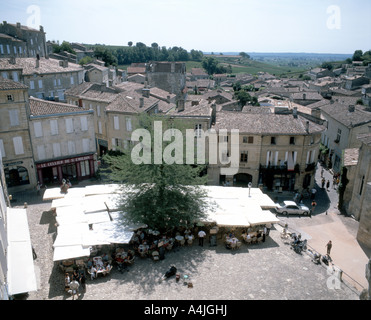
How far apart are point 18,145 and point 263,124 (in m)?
22.5

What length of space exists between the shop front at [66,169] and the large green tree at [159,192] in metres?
10.9

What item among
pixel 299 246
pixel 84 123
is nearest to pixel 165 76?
pixel 84 123

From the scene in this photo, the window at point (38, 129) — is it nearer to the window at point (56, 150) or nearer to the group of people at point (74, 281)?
the window at point (56, 150)

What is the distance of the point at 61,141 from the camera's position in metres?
30.0

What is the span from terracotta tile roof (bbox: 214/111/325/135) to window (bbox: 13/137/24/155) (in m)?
17.6

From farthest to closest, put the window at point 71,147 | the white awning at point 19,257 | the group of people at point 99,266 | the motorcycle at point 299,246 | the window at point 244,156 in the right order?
the window at point 244,156 → the window at point 71,147 → the motorcycle at point 299,246 → the group of people at point 99,266 → the white awning at point 19,257

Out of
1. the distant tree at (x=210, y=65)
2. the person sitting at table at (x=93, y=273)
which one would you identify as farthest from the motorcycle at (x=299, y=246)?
the distant tree at (x=210, y=65)

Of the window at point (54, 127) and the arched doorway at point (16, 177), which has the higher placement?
the window at point (54, 127)

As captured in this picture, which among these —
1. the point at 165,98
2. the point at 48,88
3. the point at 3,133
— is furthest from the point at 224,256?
the point at 48,88

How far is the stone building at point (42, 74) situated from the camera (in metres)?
42.7

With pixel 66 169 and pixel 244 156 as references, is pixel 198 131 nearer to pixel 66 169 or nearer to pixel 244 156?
pixel 244 156

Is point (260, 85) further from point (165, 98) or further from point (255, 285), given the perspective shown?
point (255, 285)

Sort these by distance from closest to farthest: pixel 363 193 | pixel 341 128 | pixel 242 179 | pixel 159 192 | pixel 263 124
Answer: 1. pixel 159 192
2. pixel 363 193
3. pixel 263 124
4. pixel 242 179
5. pixel 341 128

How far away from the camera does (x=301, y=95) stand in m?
61.3
